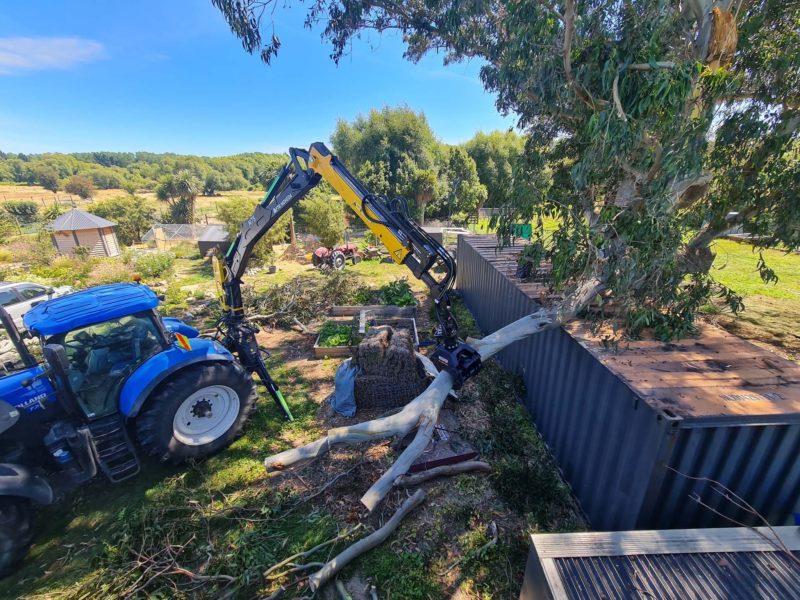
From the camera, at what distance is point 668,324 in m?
4.90

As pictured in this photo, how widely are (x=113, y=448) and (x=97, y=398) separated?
0.71m

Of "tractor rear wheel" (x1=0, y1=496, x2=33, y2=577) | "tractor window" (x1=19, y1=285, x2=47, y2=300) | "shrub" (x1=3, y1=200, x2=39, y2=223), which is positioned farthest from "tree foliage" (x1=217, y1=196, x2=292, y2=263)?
"shrub" (x1=3, y1=200, x2=39, y2=223)

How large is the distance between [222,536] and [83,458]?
1.98 metres

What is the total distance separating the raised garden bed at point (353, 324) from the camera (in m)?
8.40

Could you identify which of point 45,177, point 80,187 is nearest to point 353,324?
point 80,187

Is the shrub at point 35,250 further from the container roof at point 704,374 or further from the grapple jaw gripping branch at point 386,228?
the container roof at point 704,374

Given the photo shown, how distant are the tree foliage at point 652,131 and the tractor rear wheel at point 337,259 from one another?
1030 cm

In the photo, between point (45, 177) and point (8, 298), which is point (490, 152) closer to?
point (8, 298)

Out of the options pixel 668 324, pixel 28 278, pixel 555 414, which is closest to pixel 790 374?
pixel 668 324

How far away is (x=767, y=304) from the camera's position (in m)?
10.0

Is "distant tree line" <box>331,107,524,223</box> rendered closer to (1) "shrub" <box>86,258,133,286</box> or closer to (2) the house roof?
(1) "shrub" <box>86,258,133,286</box>

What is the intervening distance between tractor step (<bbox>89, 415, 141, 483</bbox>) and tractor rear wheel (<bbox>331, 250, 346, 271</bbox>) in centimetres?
1232

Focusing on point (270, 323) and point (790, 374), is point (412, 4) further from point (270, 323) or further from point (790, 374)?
point (790, 374)

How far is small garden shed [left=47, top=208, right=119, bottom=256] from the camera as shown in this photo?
67.0 ft
